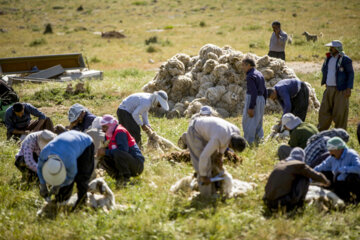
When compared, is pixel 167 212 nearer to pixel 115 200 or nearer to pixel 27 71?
pixel 115 200

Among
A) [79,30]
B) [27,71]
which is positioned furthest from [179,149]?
[79,30]

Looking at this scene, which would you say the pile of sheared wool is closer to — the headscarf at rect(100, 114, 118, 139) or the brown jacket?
the headscarf at rect(100, 114, 118, 139)

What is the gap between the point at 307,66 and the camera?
14609 millimetres

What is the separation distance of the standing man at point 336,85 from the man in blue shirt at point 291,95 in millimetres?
520

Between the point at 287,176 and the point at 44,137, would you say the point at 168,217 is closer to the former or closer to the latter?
the point at 287,176

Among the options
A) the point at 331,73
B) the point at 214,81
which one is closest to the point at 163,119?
the point at 214,81

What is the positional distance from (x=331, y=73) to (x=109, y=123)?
4.33 metres

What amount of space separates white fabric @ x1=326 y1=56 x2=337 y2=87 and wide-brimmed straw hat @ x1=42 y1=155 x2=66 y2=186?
5.22m

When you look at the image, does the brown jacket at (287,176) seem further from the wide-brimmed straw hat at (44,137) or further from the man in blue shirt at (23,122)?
the man in blue shirt at (23,122)

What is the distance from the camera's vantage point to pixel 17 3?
145 feet

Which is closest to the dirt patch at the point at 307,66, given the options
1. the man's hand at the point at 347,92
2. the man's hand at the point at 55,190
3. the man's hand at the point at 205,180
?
the man's hand at the point at 347,92

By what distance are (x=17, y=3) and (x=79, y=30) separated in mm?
19552

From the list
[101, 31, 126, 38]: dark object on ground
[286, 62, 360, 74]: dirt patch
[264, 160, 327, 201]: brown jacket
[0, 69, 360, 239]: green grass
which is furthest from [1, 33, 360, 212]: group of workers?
[101, 31, 126, 38]: dark object on ground

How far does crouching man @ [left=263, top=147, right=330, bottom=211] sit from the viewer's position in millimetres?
4340
